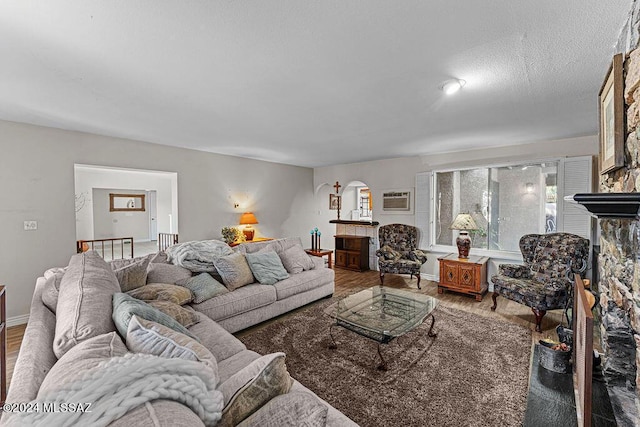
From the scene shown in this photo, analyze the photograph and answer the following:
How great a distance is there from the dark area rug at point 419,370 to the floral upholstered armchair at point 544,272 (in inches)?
13.7

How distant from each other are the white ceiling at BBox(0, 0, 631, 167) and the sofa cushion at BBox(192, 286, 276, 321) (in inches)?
75.5

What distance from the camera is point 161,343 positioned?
1073 millimetres

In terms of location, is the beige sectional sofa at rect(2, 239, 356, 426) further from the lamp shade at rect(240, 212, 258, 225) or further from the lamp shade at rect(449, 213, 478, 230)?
the lamp shade at rect(449, 213, 478, 230)

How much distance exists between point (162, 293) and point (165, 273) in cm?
48

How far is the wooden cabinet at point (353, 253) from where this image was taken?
595 centimetres

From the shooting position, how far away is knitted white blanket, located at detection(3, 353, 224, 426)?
0.61 m

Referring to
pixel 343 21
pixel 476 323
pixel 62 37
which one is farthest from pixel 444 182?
pixel 62 37

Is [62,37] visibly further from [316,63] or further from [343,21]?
[343,21]

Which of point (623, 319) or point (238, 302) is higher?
point (623, 319)

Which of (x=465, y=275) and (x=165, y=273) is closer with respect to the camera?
(x=165, y=273)

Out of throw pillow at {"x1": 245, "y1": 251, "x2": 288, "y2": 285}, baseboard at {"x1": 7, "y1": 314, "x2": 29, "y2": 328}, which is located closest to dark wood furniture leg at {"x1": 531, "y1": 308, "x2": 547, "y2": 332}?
throw pillow at {"x1": 245, "y1": 251, "x2": 288, "y2": 285}

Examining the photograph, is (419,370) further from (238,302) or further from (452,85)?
(452,85)

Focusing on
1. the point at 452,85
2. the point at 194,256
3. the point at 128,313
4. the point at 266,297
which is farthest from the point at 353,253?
the point at 128,313

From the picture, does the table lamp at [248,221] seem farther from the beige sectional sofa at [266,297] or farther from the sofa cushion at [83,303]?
the sofa cushion at [83,303]
